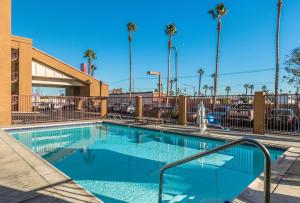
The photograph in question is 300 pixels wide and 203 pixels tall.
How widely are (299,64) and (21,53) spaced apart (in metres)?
27.5

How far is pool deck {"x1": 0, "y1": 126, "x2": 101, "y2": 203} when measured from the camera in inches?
136

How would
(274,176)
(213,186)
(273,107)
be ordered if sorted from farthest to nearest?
(273,107) → (213,186) → (274,176)

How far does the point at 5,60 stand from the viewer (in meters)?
12.4

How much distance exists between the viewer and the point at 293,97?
10.2 meters

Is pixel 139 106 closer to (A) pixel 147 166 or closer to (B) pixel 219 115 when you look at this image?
(B) pixel 219 115

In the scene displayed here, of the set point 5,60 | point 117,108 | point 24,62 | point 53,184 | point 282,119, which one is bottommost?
point 53,184

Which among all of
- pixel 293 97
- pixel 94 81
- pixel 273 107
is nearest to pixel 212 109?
pixel 273 107

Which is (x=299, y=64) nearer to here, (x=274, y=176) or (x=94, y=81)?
(x=274, y=176)

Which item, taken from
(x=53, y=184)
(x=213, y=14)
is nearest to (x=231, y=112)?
(x=53, y=184)

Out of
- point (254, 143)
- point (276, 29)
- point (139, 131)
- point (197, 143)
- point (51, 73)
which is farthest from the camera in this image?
point (51, 73)

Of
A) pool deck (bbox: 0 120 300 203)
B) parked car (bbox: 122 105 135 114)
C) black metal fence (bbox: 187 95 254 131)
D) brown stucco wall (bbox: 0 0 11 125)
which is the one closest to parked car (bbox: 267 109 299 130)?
black metal fence (bbox: 187 95 254 131)

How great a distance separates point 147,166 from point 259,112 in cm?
714

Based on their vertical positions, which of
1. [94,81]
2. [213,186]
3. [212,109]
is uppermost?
[94,81]

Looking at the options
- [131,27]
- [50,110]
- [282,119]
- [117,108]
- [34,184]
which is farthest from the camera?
[131,27]
